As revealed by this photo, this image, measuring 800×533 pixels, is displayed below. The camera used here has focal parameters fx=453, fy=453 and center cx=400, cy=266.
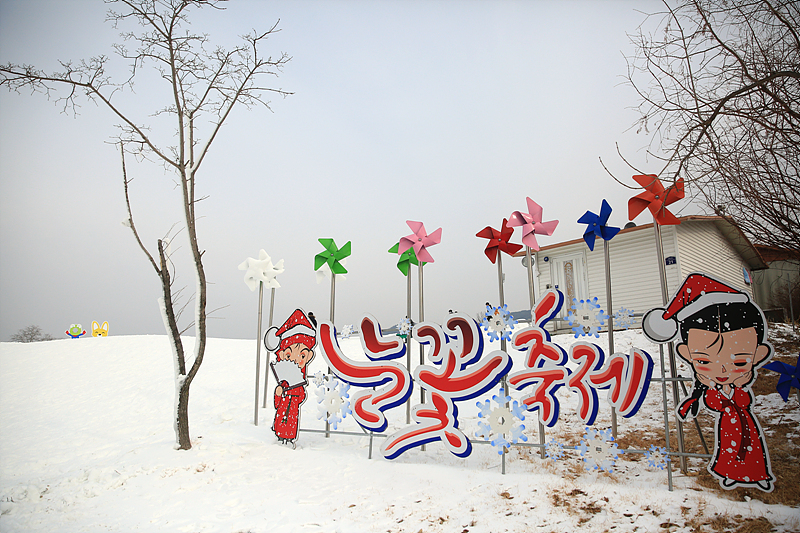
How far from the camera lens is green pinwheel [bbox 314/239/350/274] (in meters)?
8.80

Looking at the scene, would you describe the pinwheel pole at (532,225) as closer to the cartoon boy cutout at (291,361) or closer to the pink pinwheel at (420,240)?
the pink pinwheel at (420,240)

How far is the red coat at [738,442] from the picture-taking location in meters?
5.01

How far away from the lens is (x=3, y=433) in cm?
905

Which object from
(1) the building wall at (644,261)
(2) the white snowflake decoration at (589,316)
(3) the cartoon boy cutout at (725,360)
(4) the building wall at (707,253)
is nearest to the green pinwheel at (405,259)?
(2) the white snowflake decoration at (589,316)

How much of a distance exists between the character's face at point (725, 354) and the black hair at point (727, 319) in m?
0.05

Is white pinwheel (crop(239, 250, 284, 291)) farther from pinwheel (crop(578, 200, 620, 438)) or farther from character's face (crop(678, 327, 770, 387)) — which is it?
character's face (crop(678, 327, 770, 387))

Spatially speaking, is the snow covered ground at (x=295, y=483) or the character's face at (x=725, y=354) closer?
the snow covered ground at (x=295, y=483)

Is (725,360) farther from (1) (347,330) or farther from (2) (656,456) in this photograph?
(1) (347,330)

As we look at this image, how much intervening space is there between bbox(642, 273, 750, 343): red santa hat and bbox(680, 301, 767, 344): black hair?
57 mm

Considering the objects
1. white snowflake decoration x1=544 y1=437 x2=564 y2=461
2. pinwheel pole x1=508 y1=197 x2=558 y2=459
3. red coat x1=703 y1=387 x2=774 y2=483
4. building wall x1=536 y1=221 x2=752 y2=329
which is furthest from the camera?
building wall x1=536 y1=221 x2=752 y2=329

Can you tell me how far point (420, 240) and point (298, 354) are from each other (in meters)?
2.93

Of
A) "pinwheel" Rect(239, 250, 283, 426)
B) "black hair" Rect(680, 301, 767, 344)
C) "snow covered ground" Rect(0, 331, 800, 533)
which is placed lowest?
"snow covered ground" Rect(0, 331, 800, 533)

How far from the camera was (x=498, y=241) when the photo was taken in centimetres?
720

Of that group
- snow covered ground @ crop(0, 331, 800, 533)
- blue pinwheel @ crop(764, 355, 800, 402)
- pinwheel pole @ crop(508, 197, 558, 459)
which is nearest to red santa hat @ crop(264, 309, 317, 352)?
snow covered ground @ crop(0, 331, 800, 533)
